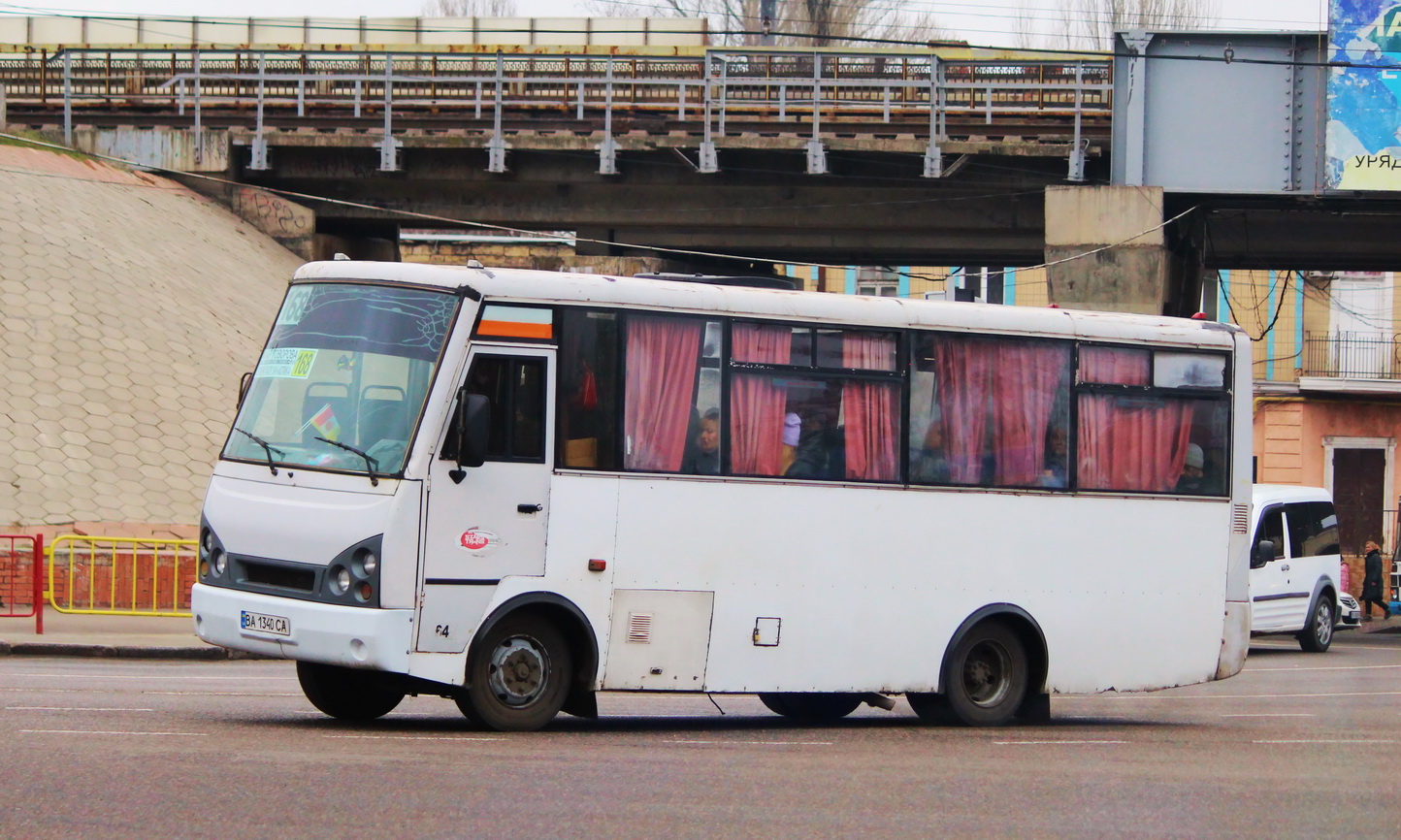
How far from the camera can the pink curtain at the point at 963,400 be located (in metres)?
12.2

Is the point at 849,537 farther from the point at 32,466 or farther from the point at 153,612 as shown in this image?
the point at 32,466

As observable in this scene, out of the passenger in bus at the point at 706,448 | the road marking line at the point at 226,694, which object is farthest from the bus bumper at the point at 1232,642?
the road marking line at the point at 226,694

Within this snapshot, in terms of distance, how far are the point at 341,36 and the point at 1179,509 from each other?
4182 centimetres

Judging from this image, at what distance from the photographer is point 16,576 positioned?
18547mm

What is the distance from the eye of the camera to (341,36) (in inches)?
2014

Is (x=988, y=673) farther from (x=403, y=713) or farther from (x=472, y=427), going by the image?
(x=472, y=427)

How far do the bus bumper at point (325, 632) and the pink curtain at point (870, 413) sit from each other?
332 cm

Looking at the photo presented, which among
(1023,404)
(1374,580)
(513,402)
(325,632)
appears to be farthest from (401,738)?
(1374,580)

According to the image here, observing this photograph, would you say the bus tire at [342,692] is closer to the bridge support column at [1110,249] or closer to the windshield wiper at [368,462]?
the windshield wiper at [368,462]

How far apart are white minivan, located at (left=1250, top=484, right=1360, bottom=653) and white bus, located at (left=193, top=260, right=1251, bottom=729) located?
12.4 metres

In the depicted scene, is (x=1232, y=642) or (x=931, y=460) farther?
(x=1232, y=642)

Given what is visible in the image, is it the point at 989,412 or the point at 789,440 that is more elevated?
the point at 989,412

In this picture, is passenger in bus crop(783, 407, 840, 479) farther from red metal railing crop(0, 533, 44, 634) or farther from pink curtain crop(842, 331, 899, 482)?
red metal railing crop(0, 533, 44, 634)

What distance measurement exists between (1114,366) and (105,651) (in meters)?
9.62
